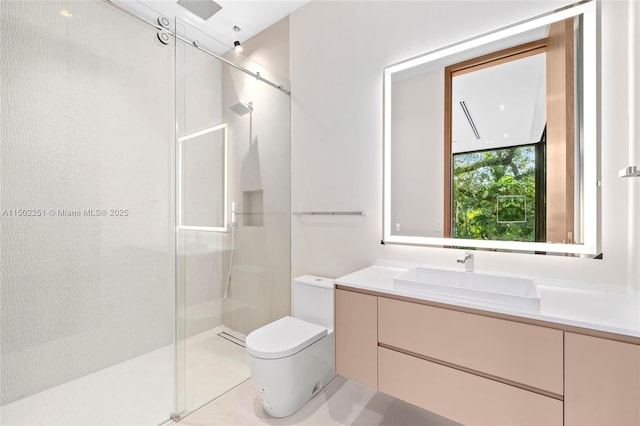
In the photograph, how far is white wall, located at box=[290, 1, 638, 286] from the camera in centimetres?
129

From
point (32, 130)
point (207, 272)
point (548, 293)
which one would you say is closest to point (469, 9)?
point (548, 293)

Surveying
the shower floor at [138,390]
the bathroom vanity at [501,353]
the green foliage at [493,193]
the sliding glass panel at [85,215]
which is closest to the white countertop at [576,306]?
the bathroom vanity at [501,353]

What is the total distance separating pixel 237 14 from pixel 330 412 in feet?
9.52

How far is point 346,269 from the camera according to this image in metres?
2.11

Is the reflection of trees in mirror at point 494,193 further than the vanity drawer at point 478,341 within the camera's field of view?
Yes

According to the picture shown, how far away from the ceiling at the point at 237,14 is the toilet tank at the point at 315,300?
1.86 m

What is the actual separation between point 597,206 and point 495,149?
507 mm

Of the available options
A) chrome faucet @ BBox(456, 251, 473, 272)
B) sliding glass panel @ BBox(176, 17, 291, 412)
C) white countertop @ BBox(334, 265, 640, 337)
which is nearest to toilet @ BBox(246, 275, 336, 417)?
sliding glass panel @ BBox(176, 17, 291, 412)

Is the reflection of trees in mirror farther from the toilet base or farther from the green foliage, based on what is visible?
the toilet base

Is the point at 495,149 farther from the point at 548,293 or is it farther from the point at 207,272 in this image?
the point at 207,272

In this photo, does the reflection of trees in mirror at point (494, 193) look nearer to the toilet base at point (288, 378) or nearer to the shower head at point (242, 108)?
the toilet base at point (288, 378)

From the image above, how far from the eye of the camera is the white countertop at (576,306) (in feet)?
3.18

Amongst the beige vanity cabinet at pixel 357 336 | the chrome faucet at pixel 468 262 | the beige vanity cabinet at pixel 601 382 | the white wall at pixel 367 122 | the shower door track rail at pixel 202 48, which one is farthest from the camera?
the shower door track rail at pixel 202 48

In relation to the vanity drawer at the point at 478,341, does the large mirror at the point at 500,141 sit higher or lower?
higher
